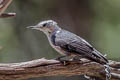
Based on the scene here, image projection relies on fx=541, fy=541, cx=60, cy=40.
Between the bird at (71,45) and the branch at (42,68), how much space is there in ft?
0.27

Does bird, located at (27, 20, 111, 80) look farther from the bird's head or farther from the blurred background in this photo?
the blurred background

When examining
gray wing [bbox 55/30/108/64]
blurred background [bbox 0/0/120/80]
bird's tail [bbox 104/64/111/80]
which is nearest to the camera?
gray wing [bbox 55/30/108/64]

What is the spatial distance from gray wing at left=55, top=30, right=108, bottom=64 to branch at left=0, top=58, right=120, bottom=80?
0.11m

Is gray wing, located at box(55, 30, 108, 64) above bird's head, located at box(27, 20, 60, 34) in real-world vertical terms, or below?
below

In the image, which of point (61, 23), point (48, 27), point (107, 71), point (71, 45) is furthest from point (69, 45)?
point (61, 23)

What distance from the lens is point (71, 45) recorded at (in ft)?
13.8

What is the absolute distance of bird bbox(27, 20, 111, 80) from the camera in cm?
416

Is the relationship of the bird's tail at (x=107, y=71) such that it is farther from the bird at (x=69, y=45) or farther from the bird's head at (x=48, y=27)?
the bird's head at (x=48, y=27)

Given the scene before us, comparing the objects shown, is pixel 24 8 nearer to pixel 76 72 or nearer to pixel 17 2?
pixel 17 2

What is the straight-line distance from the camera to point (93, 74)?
4.41 metres

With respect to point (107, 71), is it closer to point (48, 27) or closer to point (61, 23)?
point (48, 27)

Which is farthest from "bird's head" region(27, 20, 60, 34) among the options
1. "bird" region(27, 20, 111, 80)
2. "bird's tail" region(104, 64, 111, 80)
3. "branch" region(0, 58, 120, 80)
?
"bird's tail" region(104, 64, 111, 80)

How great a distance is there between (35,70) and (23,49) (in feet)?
17.8

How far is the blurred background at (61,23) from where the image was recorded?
9.68 m
